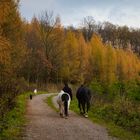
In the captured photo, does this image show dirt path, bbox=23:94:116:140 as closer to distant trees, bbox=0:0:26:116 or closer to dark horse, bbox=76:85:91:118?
distant trees, bbox=0:0:26:116

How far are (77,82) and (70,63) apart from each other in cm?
402

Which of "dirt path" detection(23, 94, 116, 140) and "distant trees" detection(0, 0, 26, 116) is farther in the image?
"distant trees" detection(0, 0, 26, 116)

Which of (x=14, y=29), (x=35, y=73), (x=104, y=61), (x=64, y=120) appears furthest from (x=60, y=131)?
(x=104, y=61)

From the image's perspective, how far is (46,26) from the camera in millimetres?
76625

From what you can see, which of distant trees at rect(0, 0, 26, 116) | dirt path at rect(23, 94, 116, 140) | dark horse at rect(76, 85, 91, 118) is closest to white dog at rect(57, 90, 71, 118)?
dark horse at rect(76, 85, 91, 118)

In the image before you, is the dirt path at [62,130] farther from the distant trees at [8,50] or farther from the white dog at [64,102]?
the distant trees at [8,50]

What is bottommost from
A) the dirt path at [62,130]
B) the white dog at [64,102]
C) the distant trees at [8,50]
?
the dirt path at [62,130]

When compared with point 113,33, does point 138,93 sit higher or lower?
lower

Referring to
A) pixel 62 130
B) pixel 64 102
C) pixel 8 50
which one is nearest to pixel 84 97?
pixel 64 102

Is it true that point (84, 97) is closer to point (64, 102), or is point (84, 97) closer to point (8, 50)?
point (64, 102)

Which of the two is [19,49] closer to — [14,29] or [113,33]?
[14,29]

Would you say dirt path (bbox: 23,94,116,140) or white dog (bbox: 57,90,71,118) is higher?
white dog (bbox: 57,90,71,118)

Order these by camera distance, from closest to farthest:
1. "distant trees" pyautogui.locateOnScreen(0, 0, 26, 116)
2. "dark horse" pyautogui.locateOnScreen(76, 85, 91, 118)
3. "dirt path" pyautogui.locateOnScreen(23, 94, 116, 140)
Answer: "dirt path" pyautogui.locateOnScreen(23, 94, 116, 140), "distant trees" pyautogui.locateOnScreen(0, 0, 26, 116), "dark horse" pyautogui.locateOnScreen(76, 85, 91, 118)

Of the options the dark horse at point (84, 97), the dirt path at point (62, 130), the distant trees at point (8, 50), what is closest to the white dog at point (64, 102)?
the dark horse at point (84, 97)
